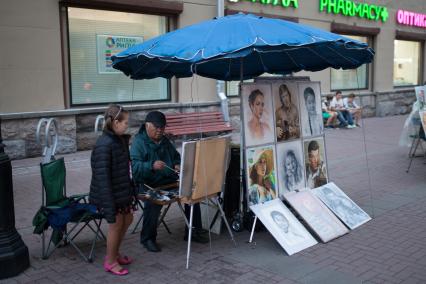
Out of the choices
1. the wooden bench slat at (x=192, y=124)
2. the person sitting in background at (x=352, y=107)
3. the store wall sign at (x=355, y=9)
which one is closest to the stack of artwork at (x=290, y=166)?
the wooden bench slat at (x=192, y=124)

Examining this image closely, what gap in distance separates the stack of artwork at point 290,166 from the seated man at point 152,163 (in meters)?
0.84

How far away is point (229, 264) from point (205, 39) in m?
2.10

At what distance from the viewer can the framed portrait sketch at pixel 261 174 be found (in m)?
5.25

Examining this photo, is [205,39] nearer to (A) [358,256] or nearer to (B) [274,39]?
(B) [274,39]

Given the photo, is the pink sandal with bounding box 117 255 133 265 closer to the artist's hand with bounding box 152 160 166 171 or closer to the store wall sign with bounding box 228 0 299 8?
the artist's hand with bounding box 152 160 166 171

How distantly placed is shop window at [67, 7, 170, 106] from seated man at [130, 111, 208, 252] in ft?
19.4

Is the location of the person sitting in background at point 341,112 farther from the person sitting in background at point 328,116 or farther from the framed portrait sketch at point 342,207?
the framed portrait sketch at point 342,207

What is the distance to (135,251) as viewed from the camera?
16.2 feet

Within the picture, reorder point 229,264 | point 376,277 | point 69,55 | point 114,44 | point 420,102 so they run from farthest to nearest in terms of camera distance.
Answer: point 114,44 < point 69,55 < point 420,102 < point 229,264 < point 376,277

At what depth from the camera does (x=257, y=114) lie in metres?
5.36

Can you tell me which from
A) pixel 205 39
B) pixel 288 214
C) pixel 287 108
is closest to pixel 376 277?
pixel 288 214

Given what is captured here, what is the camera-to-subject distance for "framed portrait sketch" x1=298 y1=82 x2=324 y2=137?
19.4 feet

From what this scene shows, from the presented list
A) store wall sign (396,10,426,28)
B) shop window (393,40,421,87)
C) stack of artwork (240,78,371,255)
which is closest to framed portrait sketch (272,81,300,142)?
stack of artwork (240,78,371,255)

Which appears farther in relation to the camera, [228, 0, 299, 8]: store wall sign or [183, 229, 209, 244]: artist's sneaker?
[228, 0, 299, 8]: store wall sign
